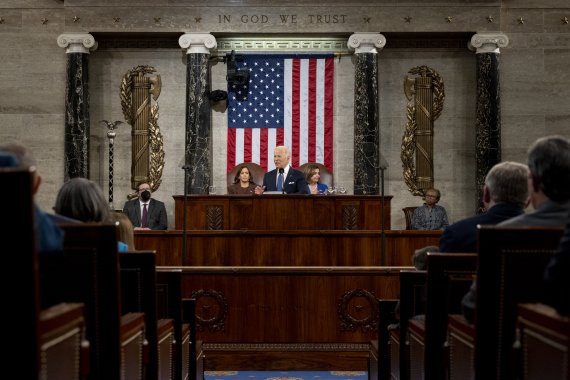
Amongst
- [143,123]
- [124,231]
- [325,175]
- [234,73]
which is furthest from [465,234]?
[143,123]

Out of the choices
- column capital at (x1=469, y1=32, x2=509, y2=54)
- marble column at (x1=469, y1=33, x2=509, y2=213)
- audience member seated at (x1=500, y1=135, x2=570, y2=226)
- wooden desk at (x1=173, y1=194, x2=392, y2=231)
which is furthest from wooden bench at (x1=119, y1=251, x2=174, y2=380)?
column capital at (x1=469, y1=32, x2=509, y2=54)

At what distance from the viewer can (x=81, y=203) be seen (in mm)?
3916

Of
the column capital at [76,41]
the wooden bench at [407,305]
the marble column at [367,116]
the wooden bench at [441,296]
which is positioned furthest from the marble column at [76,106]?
the wooden bench at [441,296]

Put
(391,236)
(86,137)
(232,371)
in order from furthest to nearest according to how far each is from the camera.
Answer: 1. (86,137)
2. (391,236)
3. (232,371)

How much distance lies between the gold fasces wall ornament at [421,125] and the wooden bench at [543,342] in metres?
11.3

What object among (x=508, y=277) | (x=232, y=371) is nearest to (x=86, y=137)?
(x=232, y=371)

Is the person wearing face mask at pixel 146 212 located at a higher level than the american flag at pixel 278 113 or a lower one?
lower

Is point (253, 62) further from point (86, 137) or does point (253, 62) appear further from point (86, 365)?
point (86, 365)

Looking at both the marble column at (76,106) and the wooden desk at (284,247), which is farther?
the marble column at (76,106)

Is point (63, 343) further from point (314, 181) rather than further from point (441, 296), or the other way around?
A: point (314, 181)

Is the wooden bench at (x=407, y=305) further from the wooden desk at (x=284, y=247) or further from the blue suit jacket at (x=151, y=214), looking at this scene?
the blue suit jacket at (x=151, y=214)

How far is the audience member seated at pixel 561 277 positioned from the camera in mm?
2637

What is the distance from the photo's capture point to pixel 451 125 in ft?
47.5

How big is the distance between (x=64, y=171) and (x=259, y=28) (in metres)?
4.12
